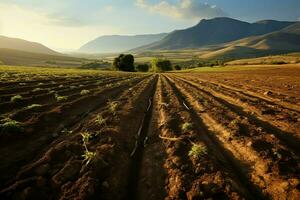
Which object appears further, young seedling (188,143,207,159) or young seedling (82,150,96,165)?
young seedling (188,143,207,159)

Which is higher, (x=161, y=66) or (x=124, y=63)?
(x=124, y=63)

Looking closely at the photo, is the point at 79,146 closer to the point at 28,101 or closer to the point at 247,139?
the point at 247,139

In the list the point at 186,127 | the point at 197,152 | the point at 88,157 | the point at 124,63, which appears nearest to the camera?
the point at 88,157

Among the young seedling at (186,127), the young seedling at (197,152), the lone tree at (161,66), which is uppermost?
the young seedling at (197,152)

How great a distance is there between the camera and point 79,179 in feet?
24.0

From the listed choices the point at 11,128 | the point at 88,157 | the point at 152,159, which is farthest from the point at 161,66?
the point at 88,157

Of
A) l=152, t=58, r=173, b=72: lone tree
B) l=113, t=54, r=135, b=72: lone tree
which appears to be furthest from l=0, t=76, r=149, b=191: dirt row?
A: l=152, t=58, r=173, b=72: lone tree

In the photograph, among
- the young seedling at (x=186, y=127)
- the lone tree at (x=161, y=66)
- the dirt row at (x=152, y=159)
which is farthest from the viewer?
the lone tree at (x=161, y=66)

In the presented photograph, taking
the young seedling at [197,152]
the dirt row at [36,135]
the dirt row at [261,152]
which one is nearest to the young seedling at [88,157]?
the dirt row at [36,135]

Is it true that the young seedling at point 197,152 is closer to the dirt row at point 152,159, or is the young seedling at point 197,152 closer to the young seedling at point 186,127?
the dirt row at point 152,159

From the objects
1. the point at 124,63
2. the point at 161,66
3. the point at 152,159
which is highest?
the point at 152,159

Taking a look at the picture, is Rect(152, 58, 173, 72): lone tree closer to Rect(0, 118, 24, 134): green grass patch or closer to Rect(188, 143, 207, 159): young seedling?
Rect(0, 118, 24, 134): green grass patch

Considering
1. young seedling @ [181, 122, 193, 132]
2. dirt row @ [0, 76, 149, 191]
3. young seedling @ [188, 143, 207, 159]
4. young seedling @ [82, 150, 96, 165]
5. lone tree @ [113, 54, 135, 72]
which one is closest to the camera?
young seedling @ [82, 150, 96, 165]

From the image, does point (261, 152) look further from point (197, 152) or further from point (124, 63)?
point (124, 63)
